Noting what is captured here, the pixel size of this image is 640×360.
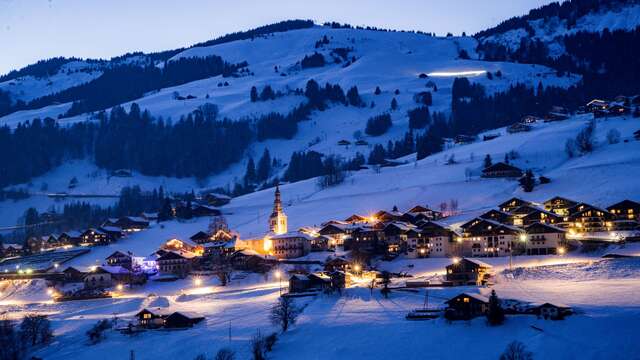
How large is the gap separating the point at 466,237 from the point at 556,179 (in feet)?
88.4

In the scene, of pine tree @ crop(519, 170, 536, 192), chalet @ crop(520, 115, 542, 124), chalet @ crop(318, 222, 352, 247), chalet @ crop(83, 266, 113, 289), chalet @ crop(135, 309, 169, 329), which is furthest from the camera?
chalet @ crop(520, 115, 542, 124)

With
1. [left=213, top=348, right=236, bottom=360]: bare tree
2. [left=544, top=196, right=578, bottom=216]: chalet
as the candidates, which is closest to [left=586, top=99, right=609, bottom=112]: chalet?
[left=544, top=196, right=578, bottom=216]: chalet

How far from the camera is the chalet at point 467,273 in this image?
61062mm

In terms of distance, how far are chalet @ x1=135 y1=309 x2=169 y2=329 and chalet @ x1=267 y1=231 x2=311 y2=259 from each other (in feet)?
79.4

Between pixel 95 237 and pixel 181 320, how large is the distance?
165 ft

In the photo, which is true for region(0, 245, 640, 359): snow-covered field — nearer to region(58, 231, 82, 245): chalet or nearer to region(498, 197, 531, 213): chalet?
region(498, 197, 531, 213): chalet

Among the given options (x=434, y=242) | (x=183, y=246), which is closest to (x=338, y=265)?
(x=434, y=242)

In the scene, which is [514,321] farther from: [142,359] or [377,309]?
[142,359]

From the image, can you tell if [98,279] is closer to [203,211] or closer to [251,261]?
[251,261]

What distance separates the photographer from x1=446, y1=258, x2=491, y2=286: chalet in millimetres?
61062

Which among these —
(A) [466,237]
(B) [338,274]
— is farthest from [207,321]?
A: (A) [466,237]

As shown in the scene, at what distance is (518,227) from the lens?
76.1 meters

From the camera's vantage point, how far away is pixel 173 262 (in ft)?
271

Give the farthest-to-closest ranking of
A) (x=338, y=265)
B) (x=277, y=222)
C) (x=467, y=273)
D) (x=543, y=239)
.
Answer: (x=277, y=222) → (x=338, y=265) → (x=543, y=239) → (x=467, y=273)
